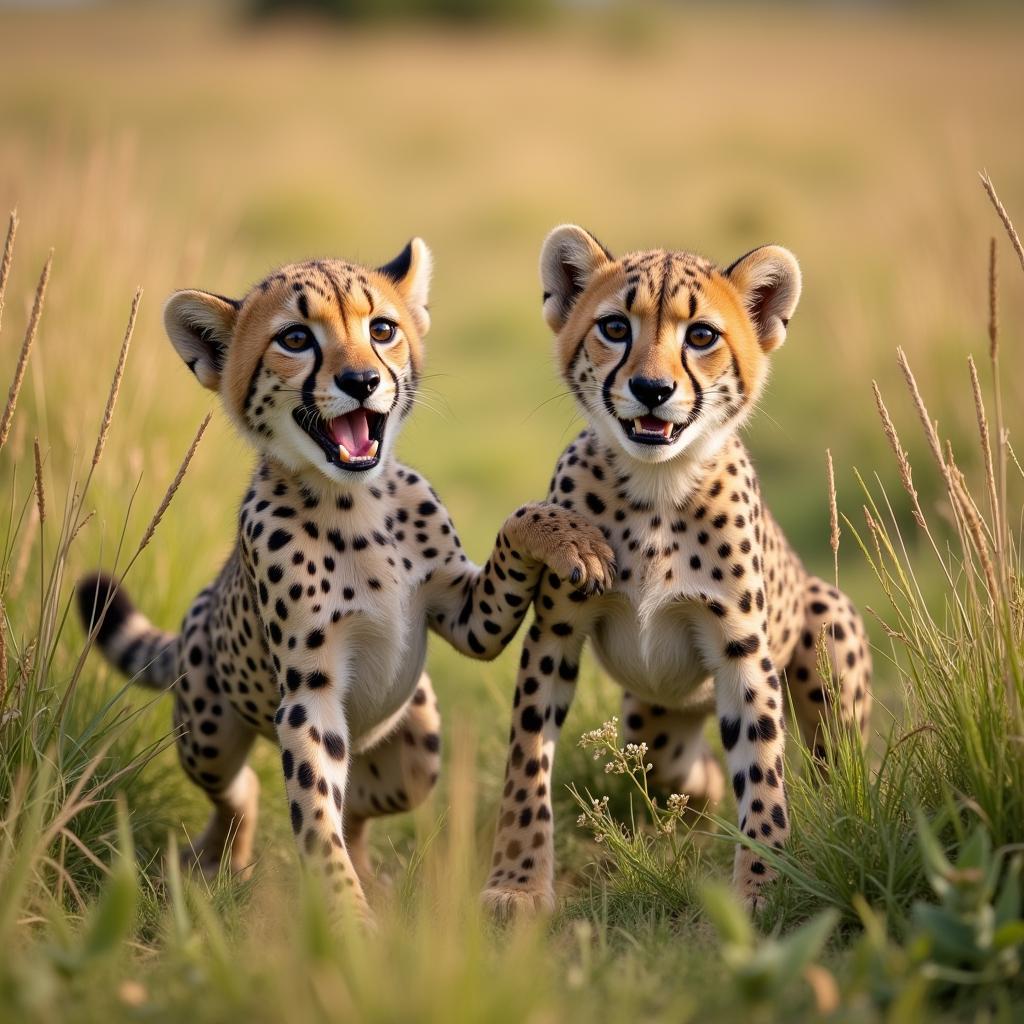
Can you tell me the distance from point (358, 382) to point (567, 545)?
0.55 meters

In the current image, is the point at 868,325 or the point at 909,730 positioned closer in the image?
the point at 909,730

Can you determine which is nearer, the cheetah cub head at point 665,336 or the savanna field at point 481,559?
the savanna field at point 481,559

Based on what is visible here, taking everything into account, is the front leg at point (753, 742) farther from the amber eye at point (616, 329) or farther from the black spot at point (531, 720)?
the amber eye at point (616, 329)

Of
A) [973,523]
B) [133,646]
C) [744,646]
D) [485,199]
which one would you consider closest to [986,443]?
[973,523]

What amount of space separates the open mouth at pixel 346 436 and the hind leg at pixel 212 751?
2.72 ft

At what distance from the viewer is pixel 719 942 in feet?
8.78

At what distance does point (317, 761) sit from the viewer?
9.73 feet

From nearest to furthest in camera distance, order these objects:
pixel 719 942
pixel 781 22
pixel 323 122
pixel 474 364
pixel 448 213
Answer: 1. pixel 719 942
2. pixel 474 364
3. pixel 448 213
4. pixel 323 122
5. pixel 781 22

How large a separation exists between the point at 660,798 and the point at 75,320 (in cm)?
296

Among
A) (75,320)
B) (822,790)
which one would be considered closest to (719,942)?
(822,790)

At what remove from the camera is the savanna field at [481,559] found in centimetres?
220

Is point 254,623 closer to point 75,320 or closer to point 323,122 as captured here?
point 75,320

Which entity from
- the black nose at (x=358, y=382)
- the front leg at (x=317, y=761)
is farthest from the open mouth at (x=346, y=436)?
the front leg at (x=317, y=761)

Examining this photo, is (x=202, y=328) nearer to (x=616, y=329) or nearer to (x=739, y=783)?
(x=616, y=329)
